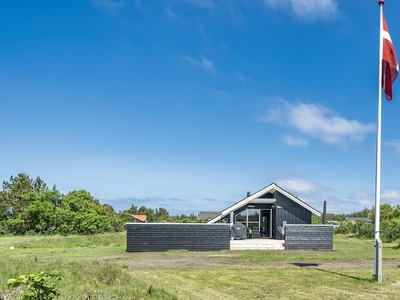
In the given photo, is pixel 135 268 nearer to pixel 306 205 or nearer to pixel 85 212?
pixel 306 205

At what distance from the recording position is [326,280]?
10.3 m

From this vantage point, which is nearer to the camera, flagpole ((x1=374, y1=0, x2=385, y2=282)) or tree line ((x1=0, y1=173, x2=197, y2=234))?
flagpole ((x1=374, y1=0, x2=385, y2=282))

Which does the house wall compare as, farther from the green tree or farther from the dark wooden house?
the green tree

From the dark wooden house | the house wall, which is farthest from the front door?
the house wall

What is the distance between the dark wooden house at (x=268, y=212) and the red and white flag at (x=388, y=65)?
548 inches

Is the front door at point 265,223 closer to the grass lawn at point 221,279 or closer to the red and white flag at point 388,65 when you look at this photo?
the grass lawn at point 221,279

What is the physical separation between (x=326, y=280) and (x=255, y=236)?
15636 mm

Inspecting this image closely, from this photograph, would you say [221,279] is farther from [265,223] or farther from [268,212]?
[265,223]

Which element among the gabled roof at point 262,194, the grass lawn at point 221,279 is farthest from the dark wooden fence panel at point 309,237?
the grass lawn at point 221,279

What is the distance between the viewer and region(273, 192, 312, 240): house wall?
24781mm

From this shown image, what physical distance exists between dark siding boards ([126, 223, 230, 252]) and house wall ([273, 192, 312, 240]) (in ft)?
19.3

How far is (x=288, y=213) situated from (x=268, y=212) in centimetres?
172

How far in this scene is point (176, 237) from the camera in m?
19.7

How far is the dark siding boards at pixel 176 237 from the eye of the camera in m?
19.2
